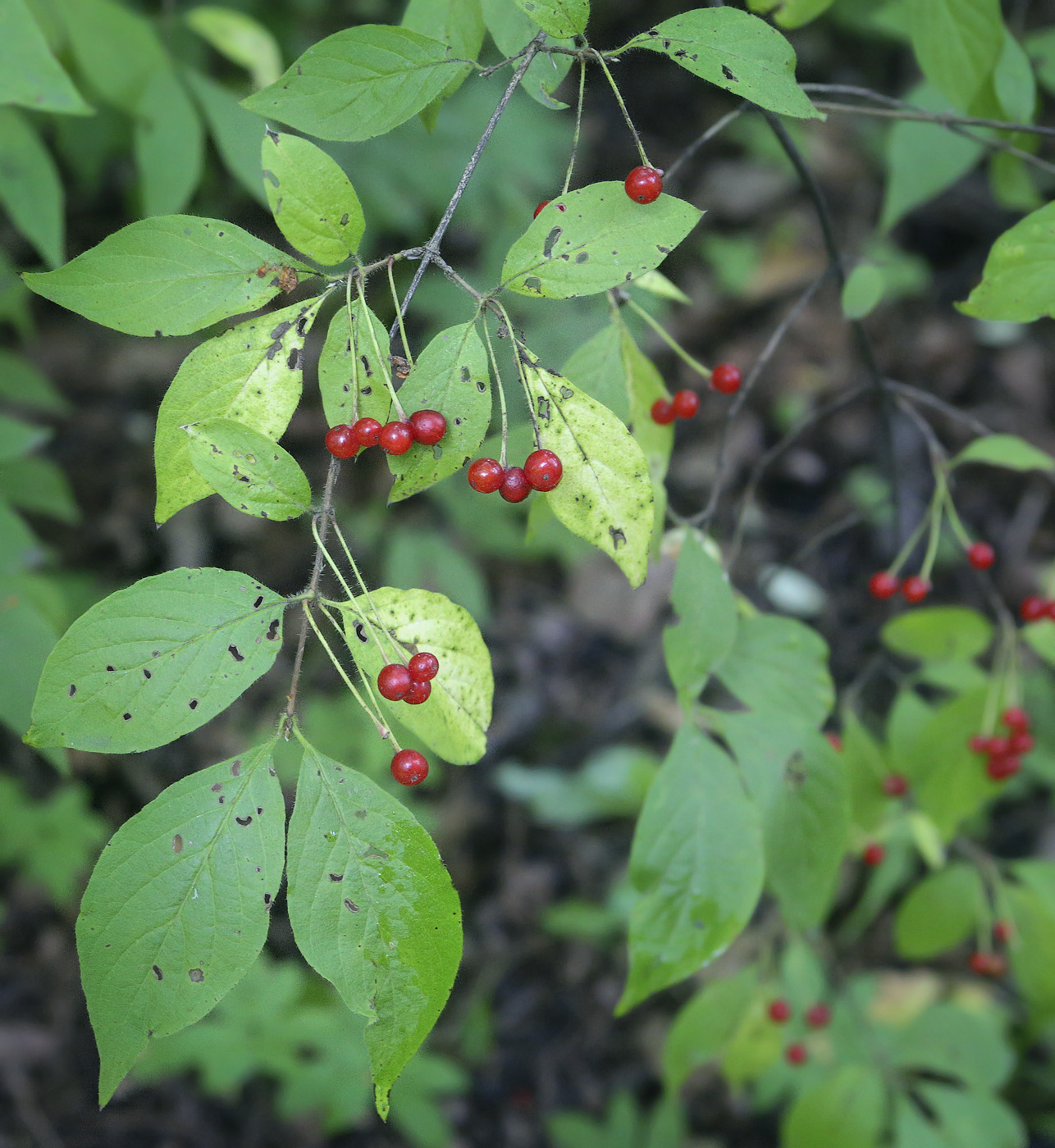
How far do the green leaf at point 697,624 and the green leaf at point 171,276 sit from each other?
0.72m

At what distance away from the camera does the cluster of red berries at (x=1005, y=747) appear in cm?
185

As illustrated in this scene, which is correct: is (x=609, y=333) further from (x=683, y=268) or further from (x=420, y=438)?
(x=683, y=268)

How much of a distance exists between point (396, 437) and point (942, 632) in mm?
1462

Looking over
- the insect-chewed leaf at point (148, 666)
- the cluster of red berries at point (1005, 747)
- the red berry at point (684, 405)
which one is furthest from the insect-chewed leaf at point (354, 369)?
the cluster of red berries at point (1005, 747)

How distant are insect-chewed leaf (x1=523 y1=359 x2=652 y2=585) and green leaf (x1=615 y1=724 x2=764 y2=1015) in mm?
506

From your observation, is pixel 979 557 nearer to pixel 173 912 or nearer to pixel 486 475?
pixel 486 475

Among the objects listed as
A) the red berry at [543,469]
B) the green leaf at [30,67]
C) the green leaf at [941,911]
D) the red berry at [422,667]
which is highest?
the green leaf at [30,67]

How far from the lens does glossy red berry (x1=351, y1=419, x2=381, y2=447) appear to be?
961mm

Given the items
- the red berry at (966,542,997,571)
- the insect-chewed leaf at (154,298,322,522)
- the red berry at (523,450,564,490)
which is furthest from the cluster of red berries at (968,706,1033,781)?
the insect-chewed leaf at (154,298,322,522)

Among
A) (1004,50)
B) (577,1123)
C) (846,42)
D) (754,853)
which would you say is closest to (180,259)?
(754,853)

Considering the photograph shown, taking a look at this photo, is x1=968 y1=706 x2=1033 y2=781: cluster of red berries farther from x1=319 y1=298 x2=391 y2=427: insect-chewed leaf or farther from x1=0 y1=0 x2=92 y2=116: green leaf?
x1=0 y1=0 x2=92 y2=116: green leaf

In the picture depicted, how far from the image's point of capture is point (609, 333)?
125 cm

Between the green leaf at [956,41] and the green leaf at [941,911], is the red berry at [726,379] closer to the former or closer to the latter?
the green leaf at [956,41]

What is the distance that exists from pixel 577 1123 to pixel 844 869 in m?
1.34
